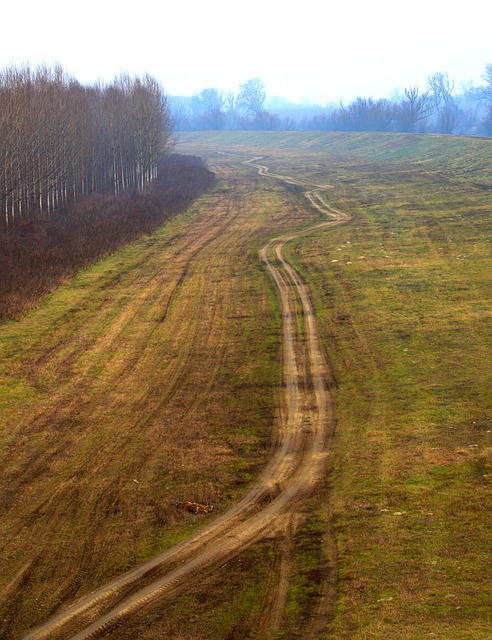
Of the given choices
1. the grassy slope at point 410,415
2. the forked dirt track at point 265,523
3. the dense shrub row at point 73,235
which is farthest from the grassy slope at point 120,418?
the grassy slope at point 410,415

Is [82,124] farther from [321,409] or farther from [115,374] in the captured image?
[321,409]

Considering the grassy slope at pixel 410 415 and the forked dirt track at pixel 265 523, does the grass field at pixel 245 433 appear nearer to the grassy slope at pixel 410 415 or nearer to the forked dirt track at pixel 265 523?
the grassy slope at pixel 410 415

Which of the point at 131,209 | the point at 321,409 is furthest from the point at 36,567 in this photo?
the point at 131,209

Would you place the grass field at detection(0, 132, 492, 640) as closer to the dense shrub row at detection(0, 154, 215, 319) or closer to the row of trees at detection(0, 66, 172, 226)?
the dense shrub row at detection(0, 154, 215, 319)

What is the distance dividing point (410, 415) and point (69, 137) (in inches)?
1741

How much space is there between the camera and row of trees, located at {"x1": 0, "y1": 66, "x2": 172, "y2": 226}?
154 ft

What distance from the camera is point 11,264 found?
34.0 m

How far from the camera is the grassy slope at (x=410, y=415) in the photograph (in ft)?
33.6

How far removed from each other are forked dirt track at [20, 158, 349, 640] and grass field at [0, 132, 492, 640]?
278 millimetres

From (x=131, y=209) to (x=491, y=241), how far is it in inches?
1031

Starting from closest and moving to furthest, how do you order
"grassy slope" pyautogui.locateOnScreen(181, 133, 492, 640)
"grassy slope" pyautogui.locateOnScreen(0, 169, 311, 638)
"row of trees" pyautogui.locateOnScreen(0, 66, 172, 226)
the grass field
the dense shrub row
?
"grassy slope" pyautogui.locateOnScreen(181, 133, 492, 640), the grass field, "grassy slope" pyautogui.locateOnScreen(0, 169, 311, 638), the dense shrub row, "row of trees" pyautogui.locateOnScreen(0, 66, 172, 226)

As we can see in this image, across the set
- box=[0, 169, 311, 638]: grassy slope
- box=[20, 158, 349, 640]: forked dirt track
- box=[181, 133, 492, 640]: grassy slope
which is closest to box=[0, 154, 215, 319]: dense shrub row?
box=[0, 169, 311, 638]: grassy slope

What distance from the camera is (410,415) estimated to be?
17.3 metres

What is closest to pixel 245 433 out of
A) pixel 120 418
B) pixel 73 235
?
pixel 120 418
